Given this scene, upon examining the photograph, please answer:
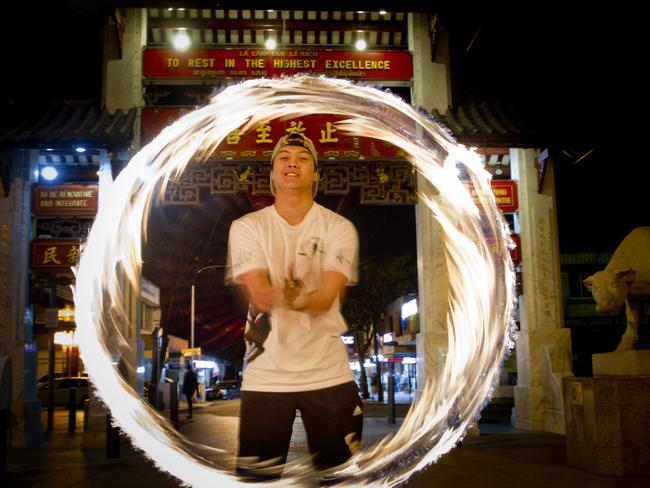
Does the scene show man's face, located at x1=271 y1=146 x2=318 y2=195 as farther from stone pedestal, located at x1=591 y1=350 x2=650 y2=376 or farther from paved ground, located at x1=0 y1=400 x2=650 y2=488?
stone pedestal, located at x1=591 y1=350 x2=650 y2=376

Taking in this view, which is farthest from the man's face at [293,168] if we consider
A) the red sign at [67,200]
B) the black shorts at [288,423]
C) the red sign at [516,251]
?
the red sign at [516,251]

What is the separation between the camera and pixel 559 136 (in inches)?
521

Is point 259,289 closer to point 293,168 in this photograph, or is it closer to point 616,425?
point 293,168

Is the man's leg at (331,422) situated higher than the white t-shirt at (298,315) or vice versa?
the white t-shirt at (298,315)

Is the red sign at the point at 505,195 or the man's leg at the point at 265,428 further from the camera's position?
the red sign at the point at 505,195

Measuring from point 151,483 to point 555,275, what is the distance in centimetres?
905

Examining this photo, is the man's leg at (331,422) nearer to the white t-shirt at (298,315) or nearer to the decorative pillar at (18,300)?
the white t-shirt at (298,315)

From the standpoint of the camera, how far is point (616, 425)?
339 inches

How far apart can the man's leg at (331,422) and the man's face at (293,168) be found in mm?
1034

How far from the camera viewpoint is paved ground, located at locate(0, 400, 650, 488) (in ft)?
27.7

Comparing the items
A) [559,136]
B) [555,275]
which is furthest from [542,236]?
[559,136]

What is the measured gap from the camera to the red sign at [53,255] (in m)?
13.7

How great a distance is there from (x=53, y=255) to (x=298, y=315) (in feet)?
37.9

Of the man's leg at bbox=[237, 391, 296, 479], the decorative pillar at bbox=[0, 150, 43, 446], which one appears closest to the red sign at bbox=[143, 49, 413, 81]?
the decorative pillar at bbox=[0, 150, 43, 446]
